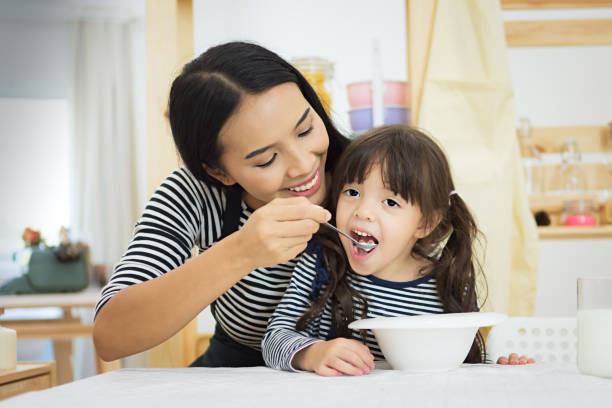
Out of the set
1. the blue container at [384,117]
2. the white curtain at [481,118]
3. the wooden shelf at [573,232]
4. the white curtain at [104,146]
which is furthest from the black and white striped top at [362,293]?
the white curtain at [104,146]

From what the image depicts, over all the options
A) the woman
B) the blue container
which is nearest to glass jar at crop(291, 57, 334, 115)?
the blue container

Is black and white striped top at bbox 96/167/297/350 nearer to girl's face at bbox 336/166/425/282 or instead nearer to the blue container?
girl's face at bbox 336/166/425/282

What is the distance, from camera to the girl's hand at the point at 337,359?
0.85m

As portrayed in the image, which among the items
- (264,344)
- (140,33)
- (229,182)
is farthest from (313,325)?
(140,33)

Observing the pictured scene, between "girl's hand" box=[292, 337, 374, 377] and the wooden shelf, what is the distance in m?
1.97

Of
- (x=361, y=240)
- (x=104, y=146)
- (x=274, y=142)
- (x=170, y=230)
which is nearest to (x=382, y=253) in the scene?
(x=361, y=240)

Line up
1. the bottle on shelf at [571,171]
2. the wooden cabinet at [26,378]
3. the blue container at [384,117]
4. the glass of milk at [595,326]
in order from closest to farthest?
the glass of milk at [595,326], the wooden cabinet at [26,378], the blue container at [384,117], the bottle on shelf at [571,171]

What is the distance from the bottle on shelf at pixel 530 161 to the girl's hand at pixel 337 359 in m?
2.10

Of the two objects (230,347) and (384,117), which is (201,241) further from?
(384,117)

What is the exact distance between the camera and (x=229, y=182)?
1.16m

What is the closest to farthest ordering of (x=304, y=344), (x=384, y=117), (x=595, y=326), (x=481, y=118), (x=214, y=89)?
(x=595, y=326)
(x=304, y=344)
(x=214, y=89)
(x=481, y=118)
(x=384, y=117)

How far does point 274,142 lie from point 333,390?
44 cm

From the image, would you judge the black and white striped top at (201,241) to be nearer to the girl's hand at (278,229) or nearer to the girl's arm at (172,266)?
the girl's arm at (172,266)

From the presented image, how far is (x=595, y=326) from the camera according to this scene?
83 cm
